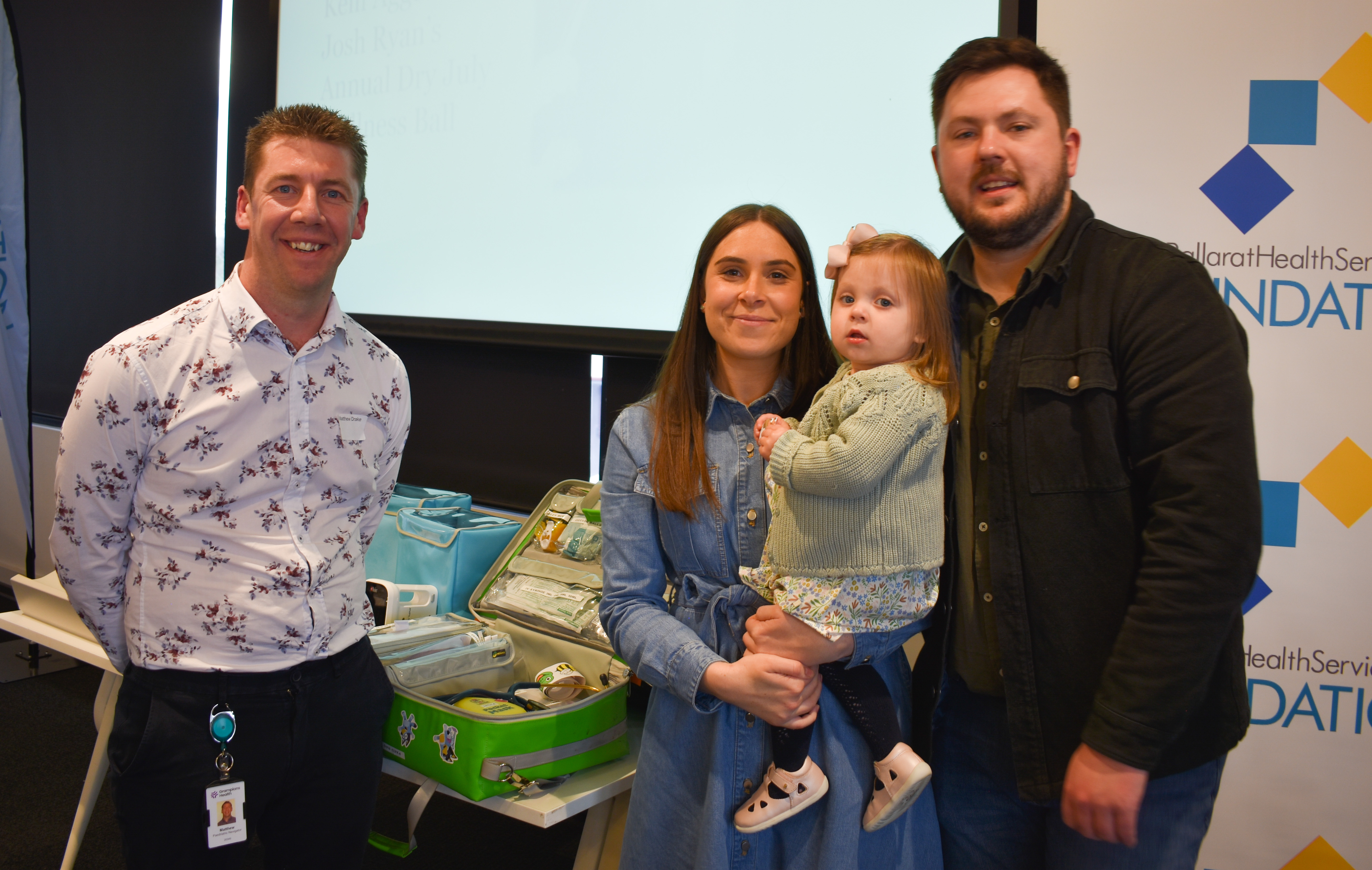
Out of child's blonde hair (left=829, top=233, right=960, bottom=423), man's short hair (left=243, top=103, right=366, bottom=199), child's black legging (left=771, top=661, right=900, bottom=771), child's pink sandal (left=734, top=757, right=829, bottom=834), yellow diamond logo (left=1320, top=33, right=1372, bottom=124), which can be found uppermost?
yellow diamond logo (left=1320, top=33, right=1372, bottom=124)

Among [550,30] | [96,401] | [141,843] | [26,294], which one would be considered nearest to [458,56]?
[550,30]

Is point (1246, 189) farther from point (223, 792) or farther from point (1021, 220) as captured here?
point (223, 792)

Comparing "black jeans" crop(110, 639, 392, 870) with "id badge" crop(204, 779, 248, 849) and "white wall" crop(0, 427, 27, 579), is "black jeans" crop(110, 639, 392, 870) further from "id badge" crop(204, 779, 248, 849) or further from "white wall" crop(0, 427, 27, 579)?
"white wall" crop(0, 427, 27, 579)

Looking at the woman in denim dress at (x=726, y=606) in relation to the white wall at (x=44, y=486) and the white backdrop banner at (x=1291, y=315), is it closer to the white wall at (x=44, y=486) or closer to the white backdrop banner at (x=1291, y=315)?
the white backdrop banner at (x=1291, y=315)

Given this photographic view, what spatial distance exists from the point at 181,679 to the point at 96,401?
1.73 feet

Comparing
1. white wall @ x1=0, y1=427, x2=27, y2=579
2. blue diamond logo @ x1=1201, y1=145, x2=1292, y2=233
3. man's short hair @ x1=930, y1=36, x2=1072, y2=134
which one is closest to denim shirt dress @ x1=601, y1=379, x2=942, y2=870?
man's short hair @ x1=930, y1=36, x2=1072, y2=134

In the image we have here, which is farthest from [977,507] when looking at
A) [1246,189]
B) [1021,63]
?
[1246,189]

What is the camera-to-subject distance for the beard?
1.33m

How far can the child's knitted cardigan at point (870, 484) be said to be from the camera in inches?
50.5

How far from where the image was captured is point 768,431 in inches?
57.2

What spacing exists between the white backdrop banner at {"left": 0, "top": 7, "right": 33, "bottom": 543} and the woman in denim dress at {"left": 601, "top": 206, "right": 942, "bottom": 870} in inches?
89.0

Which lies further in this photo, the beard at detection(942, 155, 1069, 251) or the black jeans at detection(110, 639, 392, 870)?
the black jeans at detection(110, 639, 392, 870)

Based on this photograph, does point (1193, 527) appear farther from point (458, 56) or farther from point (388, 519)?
point (458, 56)

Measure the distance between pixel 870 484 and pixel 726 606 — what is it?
0.37 metres
